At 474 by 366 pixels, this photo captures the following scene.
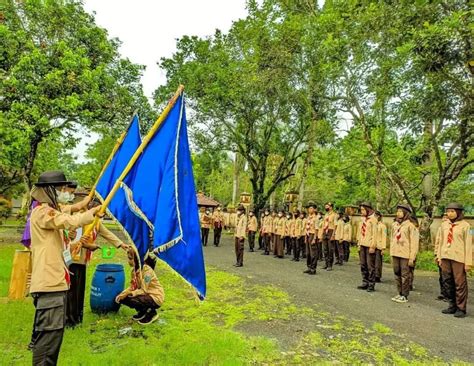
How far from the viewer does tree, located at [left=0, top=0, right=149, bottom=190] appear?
13.4m

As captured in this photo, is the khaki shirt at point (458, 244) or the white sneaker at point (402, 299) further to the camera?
the white sneaker at point (402, 299)

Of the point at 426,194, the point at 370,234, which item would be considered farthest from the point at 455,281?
the point at 426,194

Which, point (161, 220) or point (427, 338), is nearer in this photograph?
point (161, 220)

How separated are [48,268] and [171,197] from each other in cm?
144

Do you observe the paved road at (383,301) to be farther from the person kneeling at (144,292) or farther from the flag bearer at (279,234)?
the person kneeling at (144,292)

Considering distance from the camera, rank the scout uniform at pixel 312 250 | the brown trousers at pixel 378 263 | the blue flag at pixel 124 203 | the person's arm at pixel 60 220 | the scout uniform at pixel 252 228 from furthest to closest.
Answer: the scout uniform at pixel 252 228 → the scout uniform at pixel 312 250 → the brown trousers at pixel 378 263 → the blue flag at pixel 124 203 → the person's arm at pixel 60 220

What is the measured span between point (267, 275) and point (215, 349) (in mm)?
6293

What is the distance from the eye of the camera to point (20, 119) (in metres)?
13.6

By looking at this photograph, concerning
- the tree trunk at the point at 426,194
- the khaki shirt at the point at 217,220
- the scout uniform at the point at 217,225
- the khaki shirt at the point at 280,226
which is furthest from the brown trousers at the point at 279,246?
the tree trunk at the point at 426,194

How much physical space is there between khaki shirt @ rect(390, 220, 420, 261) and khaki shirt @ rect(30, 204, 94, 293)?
6785mm

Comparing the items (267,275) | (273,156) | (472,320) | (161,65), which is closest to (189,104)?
(161,65)

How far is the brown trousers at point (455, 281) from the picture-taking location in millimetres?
7340

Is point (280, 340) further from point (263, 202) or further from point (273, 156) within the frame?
point (273, 156)

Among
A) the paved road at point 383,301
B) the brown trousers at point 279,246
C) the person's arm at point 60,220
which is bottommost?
the paved road at point 383,301
